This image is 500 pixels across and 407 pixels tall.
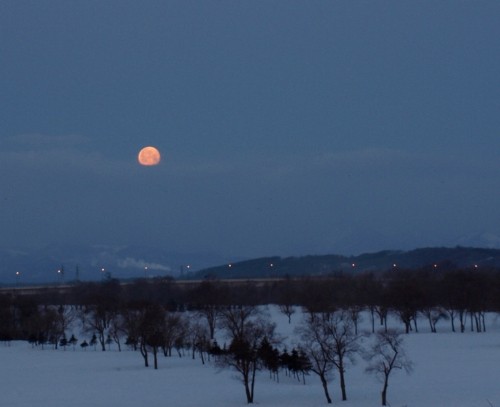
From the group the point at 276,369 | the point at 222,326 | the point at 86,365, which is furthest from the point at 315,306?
the point at 276,369

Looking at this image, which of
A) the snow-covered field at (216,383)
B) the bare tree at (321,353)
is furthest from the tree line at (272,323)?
the snow-covered field at (216,383)

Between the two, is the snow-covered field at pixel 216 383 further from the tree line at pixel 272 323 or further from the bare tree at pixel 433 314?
the bare tree at pixel 433 314

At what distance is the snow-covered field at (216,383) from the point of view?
115ft

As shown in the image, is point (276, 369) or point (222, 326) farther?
point (222, 326)

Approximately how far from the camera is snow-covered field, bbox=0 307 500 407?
34.9m

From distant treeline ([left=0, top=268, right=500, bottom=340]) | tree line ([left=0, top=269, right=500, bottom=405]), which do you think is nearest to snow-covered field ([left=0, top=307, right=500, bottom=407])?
tree line ([left=0, top=269, right=500, bottom=405])

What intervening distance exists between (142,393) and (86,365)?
50.0 ft

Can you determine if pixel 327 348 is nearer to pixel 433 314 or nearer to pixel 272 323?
pixel 272 323

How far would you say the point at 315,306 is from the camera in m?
77.2

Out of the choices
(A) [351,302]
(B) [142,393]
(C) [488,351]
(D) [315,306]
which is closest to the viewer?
(B) [142,393]

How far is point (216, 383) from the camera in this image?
137 feet

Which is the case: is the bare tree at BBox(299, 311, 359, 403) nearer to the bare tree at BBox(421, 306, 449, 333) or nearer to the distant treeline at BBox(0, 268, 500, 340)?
the distant treeline at BBox(0, 268, 500, 340)

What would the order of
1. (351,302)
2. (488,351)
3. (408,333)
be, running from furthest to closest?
(351,302), (408,333), (488,351)

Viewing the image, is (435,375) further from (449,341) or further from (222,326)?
(222,326)
